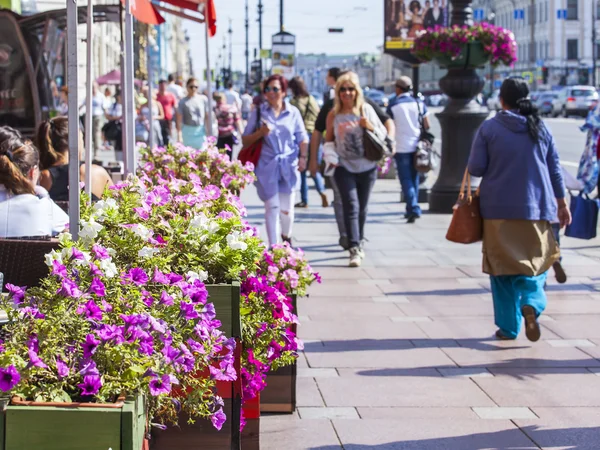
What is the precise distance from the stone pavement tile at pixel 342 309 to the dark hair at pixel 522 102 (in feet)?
5.80

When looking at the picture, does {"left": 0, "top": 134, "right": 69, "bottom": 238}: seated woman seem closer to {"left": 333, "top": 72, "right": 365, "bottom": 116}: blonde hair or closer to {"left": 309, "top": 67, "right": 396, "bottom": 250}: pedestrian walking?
{"left": 333, "top": 72, "right": 365, "bottom": 116}: blonde hair

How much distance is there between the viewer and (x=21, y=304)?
339cm

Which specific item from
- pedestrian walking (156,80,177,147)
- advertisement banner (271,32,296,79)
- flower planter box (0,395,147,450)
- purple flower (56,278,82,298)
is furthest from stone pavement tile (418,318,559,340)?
advertisement banner (271,32,296,79)

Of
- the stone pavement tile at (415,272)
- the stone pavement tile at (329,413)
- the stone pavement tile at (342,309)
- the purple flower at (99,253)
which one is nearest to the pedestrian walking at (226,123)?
the stone pavement tile at (415,272)

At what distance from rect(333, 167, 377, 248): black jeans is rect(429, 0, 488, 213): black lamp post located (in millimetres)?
4535

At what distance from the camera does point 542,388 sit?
20.0 ft

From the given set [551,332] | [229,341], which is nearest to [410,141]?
[551,332]

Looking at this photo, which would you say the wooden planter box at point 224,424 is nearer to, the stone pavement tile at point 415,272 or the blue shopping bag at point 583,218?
the stone pavement tile at point 415,272

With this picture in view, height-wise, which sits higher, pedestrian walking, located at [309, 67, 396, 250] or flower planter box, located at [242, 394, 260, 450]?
pedestrian walking, located at [309, 67, 396, 250]

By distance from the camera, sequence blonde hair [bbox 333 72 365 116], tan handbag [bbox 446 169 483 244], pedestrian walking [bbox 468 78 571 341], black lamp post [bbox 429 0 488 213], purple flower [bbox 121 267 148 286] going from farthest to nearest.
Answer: black lamp post [bbox 429 0 488 213]
blonde hair [bbox 333 72 365 116]
tan handbag [bbox 446 169 483 244]
pedestrian walking [bbox 468 78 571 341]
purple flower [bbox 121 267 148 286]

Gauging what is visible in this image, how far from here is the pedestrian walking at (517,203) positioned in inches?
281

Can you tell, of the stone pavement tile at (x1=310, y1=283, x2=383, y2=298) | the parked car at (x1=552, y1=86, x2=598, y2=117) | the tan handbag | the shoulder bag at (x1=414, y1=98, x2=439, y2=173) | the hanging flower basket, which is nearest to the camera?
the tan handbag

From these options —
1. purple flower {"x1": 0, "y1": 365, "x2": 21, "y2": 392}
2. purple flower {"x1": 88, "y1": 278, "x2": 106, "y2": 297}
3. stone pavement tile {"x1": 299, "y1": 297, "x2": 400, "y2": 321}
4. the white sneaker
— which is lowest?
stone pavement tile {"x1": 299, "y1": 297, "x2": 400, "y2": 321}

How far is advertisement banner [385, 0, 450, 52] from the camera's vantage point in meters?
21.0
